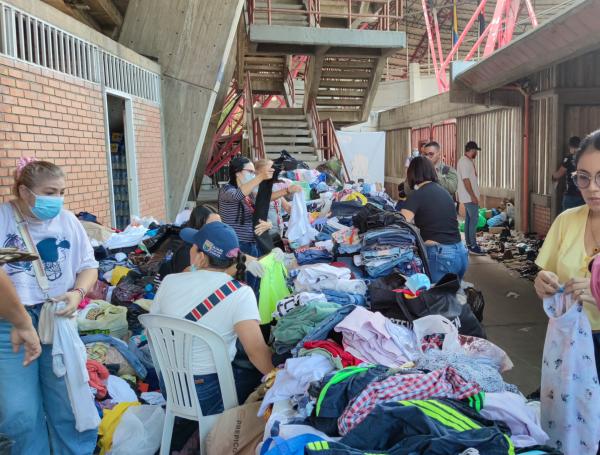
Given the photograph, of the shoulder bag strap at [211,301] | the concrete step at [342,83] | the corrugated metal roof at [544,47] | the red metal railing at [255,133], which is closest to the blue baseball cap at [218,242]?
the shoulder bag strap at [211,301]

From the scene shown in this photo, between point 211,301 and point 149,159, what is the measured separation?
22.0 feet

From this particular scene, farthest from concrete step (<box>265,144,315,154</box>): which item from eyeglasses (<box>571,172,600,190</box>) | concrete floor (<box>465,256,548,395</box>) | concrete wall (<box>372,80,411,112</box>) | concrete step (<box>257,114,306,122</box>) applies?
eyeglasses (<box>571,172,600,190</box>)

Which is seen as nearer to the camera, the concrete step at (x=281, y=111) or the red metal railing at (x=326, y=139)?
the red metal railing at (x=326, y=139)

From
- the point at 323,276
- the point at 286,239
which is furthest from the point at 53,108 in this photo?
the point at 323,276

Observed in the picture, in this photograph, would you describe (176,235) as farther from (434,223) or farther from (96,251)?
(434,223)

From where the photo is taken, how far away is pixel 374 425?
6.06 ft

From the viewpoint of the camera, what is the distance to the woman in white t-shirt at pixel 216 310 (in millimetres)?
2771

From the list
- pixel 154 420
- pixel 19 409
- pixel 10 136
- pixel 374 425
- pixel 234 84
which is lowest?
pixel 154 420

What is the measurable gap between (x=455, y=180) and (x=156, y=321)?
4.94 m

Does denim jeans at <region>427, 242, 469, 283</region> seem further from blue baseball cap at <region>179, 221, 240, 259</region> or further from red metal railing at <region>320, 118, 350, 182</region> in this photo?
red metal railing at <region>320, 118, 350, 182</region>

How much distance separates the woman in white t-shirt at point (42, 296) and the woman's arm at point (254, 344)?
32.6 inches

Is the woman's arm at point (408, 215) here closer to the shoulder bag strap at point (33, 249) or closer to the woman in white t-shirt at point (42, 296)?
the woman in white t-shirt at point (42, 296)

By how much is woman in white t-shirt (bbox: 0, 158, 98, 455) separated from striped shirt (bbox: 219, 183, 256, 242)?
204 centimetres

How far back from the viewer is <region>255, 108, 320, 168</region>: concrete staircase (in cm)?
1505
